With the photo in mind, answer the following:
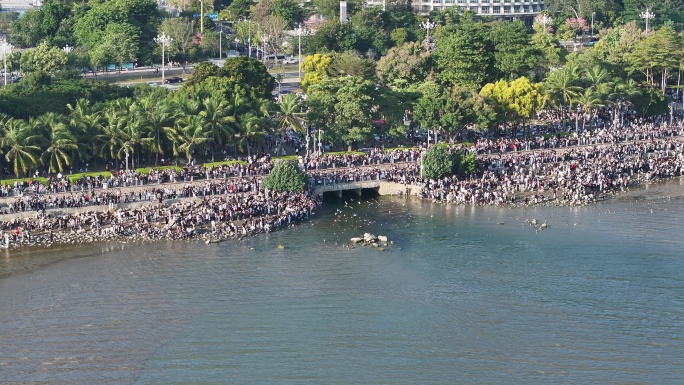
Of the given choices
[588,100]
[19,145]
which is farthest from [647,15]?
[19,145]

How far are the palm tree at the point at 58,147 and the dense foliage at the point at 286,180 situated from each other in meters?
17.0

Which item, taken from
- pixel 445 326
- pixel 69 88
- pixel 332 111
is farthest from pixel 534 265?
pixel 69 88

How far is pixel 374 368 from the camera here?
6412 cm

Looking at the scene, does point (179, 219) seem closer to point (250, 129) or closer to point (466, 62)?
point (250, 129)

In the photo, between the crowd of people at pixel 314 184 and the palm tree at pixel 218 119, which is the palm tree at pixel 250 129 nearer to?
the palm tree at pixel 218 119

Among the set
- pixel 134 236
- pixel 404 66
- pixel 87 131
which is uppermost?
pixel 404 66

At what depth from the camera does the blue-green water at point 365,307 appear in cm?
6412

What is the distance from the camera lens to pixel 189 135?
106 m

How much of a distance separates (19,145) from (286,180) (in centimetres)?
2222

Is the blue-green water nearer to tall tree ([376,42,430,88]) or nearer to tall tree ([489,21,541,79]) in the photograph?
tall tree ([376,42,430,88])

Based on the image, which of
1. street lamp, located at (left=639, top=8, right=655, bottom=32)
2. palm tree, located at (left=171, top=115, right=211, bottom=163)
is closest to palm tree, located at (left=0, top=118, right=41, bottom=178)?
palm tree, located at (left=171, top=115, right=211, bottom=163)

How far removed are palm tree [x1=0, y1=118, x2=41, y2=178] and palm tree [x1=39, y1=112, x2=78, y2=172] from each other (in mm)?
1136

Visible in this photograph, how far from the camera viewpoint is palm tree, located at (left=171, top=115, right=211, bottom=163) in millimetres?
105250

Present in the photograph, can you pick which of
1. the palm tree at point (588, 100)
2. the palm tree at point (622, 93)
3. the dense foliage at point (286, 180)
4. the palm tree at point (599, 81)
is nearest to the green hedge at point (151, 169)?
the dense foliage at point (286, 180)
